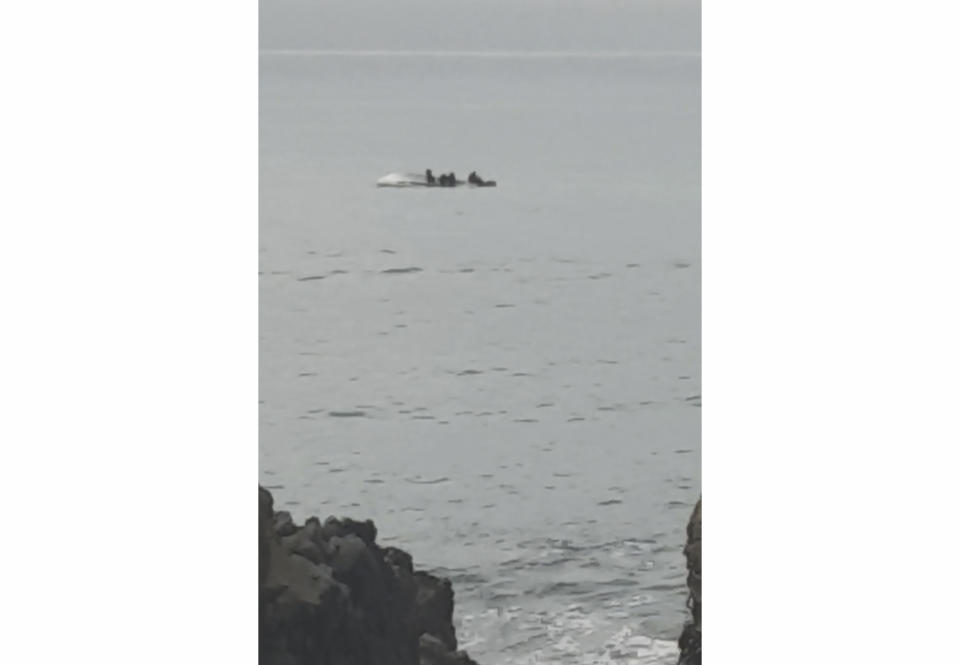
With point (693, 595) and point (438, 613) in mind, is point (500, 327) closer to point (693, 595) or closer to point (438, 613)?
point (438, 613)

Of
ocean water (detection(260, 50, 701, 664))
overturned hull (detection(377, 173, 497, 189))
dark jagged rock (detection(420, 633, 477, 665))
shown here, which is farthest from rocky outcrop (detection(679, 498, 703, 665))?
overturned hull (detection(377, 173, 497, 189))

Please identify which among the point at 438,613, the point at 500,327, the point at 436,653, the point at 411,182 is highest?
the point at 411,182

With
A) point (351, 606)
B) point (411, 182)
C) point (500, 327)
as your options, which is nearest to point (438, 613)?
point (351, 606)

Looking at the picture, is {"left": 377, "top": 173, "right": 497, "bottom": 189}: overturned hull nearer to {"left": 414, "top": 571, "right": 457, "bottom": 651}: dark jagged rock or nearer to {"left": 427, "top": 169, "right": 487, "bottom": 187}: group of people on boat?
{"left": 427, "top": 169, "right": 487, "bottom": 187}: group of people on boat

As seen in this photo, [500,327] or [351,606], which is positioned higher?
[500,327]

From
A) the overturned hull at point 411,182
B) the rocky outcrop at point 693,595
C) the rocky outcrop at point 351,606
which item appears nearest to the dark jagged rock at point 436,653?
the rocky outcrop at point 351,606
